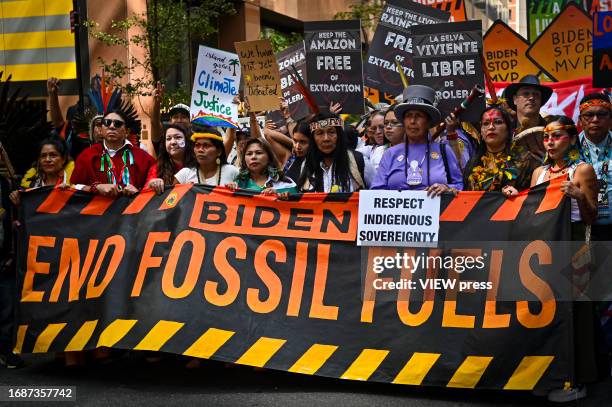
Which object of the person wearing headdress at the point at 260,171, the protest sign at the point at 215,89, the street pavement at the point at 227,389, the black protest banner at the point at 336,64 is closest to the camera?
the street pavement at the point at 227,389

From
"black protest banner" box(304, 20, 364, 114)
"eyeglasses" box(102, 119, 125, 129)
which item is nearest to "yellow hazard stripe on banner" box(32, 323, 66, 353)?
"eyeglasses" box(102, 119, 125, 129)

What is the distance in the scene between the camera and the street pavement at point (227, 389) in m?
5.85

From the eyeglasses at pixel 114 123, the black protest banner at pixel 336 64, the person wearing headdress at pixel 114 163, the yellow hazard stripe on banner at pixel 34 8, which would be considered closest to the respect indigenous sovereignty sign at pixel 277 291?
the person wearing headdress at pixel 114 163

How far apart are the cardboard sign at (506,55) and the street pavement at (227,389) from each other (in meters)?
5.45

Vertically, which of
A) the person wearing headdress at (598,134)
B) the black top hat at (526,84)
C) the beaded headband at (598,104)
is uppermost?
the black top hat at (526,84)

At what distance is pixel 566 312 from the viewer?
5.62 m

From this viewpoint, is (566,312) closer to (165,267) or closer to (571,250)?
(571,250)

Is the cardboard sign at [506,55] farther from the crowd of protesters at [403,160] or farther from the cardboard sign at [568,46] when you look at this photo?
the crowd of protesters at [403,160]

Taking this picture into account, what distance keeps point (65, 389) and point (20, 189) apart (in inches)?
69.8

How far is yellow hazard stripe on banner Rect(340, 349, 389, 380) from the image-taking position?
5.96 m

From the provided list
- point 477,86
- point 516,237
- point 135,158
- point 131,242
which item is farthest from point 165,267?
point 477,86

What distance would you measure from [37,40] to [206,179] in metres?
11.9

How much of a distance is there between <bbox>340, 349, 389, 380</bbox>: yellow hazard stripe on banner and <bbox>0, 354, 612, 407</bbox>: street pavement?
124 millimetres

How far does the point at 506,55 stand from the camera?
11094mm
